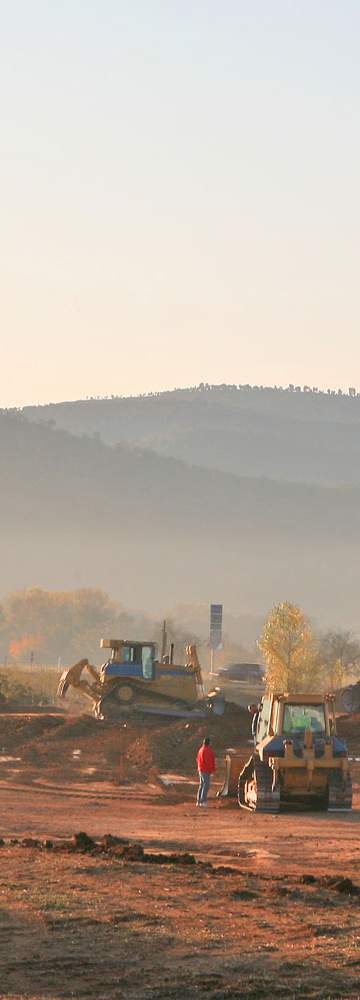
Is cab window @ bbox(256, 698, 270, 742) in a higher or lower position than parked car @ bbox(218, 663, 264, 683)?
lower

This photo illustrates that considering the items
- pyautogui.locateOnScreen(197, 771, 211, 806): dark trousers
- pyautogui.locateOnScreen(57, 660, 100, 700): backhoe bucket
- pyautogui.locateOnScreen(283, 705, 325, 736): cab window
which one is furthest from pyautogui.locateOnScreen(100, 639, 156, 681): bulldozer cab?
pyautogui.locateOnScreen(283, 705, 325, 736): cab window

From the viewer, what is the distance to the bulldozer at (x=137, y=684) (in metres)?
57.5

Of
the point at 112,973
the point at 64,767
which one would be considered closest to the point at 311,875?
the point at 112,973

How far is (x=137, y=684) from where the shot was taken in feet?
190

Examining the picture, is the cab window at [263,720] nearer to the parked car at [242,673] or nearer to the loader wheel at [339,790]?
the loader wheel at [339,790]

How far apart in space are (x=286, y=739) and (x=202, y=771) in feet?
7.34

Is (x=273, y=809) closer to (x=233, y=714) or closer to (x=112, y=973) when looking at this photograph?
(x=112, y=973)

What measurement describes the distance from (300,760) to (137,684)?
26006 mm

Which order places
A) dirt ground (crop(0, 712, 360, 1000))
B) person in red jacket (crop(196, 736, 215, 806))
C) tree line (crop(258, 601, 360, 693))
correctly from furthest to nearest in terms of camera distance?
tree line (crop(258, 601, 360, 693)), person in red jacket (crop(196, 736, 215, 806)), dirt ground (crop(0, 712, 360, 1000))

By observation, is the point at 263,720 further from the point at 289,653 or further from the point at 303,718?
the point at 289,653

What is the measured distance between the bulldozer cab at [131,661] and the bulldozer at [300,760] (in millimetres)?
24043

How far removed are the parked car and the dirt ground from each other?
6701 cm

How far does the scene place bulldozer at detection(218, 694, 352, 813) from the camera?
32250mm

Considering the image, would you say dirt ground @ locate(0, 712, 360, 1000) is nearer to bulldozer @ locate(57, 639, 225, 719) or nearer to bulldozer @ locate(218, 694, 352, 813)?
bulldozer @ locate(218, 694, 352, 813)
